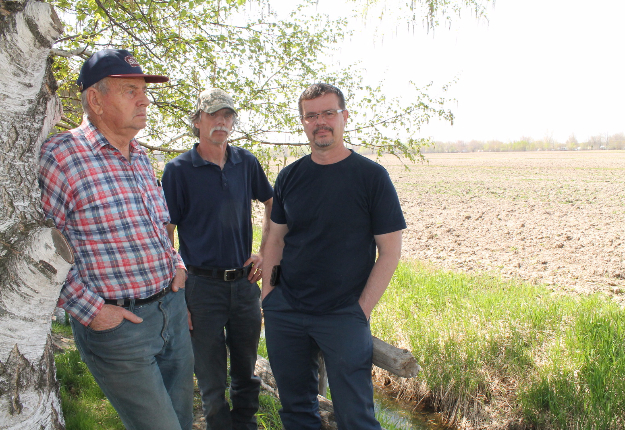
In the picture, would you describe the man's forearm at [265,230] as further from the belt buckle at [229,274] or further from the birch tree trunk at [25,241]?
the birch tree trunk at [25,241]

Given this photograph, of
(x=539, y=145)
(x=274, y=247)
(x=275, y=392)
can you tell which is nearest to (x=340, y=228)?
(x=274, y=247)

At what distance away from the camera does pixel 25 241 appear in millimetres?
1669

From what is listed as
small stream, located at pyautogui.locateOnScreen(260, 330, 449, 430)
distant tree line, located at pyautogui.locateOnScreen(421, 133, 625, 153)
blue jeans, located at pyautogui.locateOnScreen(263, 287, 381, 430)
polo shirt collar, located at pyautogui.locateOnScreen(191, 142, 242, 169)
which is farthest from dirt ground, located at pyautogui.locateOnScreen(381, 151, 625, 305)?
distant tree line, located at pyautogui.locateOnScreen(421, 133, 625, 153)

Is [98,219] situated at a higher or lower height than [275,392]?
higher

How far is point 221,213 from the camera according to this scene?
115 inches

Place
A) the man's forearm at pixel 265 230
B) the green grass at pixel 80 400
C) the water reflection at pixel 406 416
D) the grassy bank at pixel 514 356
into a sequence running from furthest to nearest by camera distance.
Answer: the water reflection at pixel 406 416
the grassy bank at pixel 514 356
the green grass at pixel 80 400
the man's forearm at pixel 265 230

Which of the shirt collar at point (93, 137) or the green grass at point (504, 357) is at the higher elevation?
the shirt collar at point (93, 137)

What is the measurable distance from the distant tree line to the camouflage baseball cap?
7204 cm

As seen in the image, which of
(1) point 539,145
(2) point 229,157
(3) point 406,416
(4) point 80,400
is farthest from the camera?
(1) point 539,145

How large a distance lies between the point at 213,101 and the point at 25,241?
162cm

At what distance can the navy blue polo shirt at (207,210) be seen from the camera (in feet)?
9.58

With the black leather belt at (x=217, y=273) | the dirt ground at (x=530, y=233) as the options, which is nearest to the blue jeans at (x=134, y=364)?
the black leather belt at (x=217, y=273)

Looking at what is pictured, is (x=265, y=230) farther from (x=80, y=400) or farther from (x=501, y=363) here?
(x=501, y=363)

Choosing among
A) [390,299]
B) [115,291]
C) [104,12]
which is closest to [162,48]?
[104,12]
